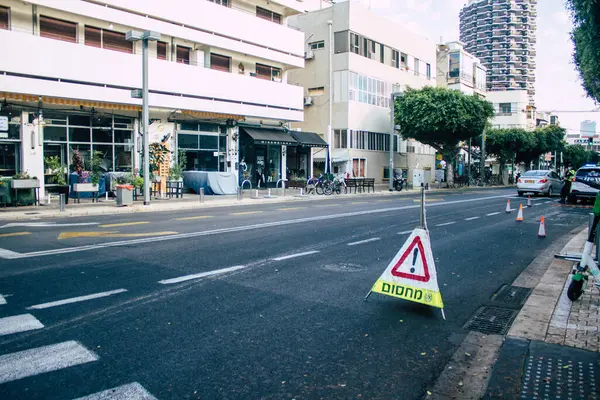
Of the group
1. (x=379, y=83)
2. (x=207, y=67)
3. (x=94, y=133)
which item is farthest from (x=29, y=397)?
(x=379, y=83)

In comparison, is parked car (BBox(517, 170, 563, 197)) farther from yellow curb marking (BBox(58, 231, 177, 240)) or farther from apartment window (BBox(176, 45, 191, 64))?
yellow curb marking (BBox(58, 231, 177, 240))

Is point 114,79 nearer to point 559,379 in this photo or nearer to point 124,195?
point 124,195

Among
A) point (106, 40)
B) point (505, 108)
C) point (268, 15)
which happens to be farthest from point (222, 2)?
point (505, 108)

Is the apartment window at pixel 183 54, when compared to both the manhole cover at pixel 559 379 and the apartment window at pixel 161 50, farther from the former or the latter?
the manhole cover at pixel 559 379

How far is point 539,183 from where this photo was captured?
29000 millimetres

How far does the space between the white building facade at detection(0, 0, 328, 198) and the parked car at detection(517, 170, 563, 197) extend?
15116 mm

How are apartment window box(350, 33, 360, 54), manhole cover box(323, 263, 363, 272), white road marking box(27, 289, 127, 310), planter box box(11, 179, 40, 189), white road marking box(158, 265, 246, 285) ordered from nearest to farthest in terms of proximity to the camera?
white road marking box(27, 289, 127, 310), white road marking box(158, 265, 246, 285), manhole cover box(323, 263, 363, 272), planter box box(11, 179, 40, 189), apartment window box(350, 33, 360, 54)

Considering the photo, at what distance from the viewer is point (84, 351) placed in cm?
418

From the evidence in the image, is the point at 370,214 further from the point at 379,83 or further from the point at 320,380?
the point at 379,83

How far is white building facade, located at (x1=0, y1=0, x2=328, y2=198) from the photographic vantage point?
21.1 m

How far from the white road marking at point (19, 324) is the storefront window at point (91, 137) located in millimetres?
19467

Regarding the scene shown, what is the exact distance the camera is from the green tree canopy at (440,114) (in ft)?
132

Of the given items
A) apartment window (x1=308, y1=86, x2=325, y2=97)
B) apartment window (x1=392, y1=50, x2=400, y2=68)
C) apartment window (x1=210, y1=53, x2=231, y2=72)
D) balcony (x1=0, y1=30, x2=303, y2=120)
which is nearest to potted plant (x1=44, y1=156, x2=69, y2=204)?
balcony (x1=0, y1=30, x2=303, y2=120)

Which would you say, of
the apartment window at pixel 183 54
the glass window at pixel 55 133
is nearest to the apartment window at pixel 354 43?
the apartment window at pixel 183 54
